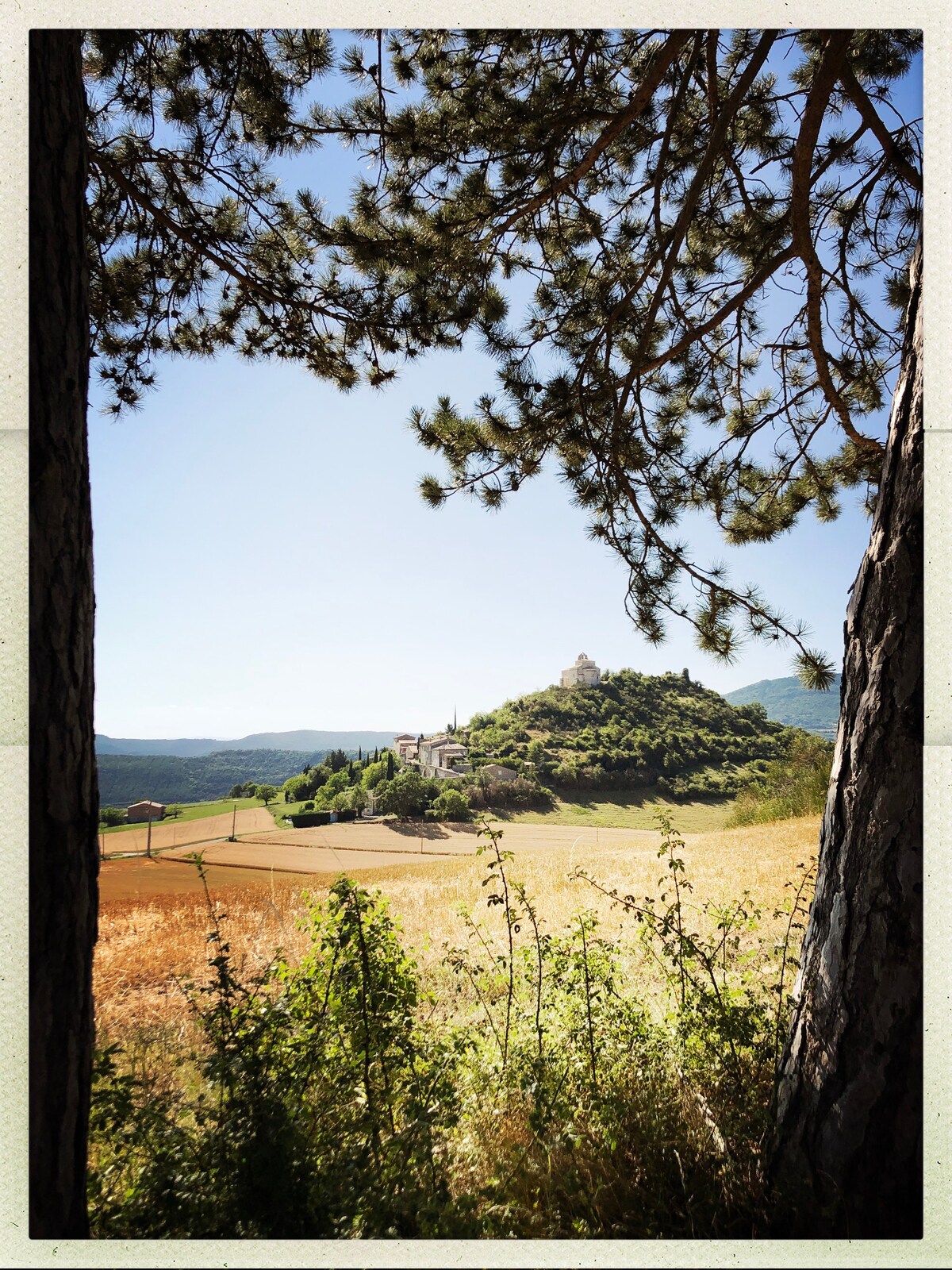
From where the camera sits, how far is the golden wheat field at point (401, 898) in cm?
176

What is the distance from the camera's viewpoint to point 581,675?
107 inches

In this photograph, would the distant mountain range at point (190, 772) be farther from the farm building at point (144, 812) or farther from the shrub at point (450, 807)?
the shrub at point (450, 807)

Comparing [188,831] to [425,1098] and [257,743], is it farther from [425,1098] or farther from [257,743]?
[425,1098]

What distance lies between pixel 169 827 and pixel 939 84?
9.35 feet

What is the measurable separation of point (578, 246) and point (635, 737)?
206cm

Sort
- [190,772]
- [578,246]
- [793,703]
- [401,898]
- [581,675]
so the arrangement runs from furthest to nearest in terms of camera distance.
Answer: [581,675] < [793,703] < [401,898] < [190,772] < [578,246]

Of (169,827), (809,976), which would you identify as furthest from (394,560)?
(809,976)

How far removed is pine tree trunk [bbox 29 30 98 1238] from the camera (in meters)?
0.94

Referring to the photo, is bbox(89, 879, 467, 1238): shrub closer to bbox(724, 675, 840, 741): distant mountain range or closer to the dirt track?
the dirt track

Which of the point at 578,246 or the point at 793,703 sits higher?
the point at 578,246

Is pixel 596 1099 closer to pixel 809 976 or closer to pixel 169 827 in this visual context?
pixel 809 976

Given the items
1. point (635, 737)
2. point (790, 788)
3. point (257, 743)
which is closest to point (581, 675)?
point (635, 737)

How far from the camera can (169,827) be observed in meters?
2.11

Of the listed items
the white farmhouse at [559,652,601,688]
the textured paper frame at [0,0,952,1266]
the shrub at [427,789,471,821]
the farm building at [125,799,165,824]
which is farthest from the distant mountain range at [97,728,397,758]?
the textured paper frame at [0,0,952,1266]
